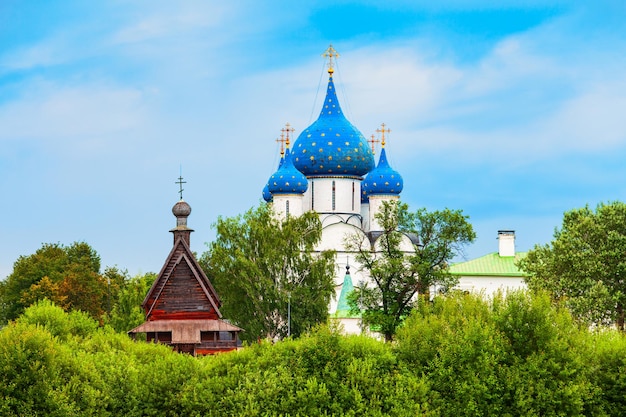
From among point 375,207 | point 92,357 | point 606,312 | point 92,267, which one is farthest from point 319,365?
point 92,267

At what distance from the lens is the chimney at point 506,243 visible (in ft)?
303

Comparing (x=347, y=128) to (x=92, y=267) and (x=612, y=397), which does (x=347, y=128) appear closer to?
(x=92, y=267)

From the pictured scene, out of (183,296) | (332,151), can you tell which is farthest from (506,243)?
(183,296)

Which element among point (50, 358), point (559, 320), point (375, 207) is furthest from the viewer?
point (375, 207)

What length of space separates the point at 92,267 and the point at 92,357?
54.1 metres

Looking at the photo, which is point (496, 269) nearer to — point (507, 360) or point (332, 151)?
point (332, 151)

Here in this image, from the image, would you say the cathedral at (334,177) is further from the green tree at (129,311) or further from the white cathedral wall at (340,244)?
the green tree at (129,311)

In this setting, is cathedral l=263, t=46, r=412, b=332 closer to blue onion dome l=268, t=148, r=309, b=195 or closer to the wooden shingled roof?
blue onion dome l=268, t=148, r=309, b=195

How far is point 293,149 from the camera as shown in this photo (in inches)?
3361

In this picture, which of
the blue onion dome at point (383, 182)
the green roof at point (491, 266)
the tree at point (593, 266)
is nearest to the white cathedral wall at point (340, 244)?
the blue onion dome at point (383, 182)

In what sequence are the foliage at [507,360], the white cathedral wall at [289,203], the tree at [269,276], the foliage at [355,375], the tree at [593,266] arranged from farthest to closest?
1. the white cathedral wall at [289,203]
2. the tree at [269,276]
3. the tree at [593,266]
4. the foliage at [507,360]
5. the foliage at [355,375]

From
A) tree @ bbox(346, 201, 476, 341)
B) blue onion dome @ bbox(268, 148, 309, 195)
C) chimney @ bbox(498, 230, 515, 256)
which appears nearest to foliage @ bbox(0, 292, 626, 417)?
tree @ bbox(346, 201, 476, 341)

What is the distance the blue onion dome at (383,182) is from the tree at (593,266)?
83.9 feet

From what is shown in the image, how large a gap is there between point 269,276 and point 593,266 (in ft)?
55.1
